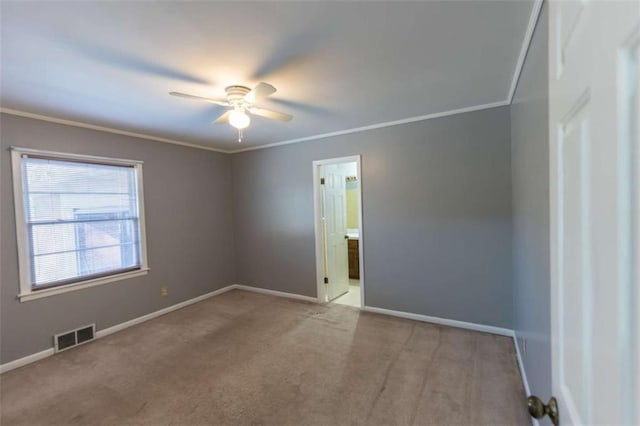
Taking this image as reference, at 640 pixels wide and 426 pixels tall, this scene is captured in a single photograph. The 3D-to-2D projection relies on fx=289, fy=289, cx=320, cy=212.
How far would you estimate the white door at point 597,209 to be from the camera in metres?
0.38

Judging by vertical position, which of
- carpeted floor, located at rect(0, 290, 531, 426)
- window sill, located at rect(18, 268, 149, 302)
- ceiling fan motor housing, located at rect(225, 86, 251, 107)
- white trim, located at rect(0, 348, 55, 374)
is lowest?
carpeted floor, located at rect(0, 290, 531, 426)

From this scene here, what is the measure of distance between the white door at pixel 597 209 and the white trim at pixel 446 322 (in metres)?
2.80

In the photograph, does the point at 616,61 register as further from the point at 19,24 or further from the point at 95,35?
the point at 19,24

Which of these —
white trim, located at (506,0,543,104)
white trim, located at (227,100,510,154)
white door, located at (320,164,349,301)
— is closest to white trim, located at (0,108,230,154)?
white trim, located at (227,100,510,154)

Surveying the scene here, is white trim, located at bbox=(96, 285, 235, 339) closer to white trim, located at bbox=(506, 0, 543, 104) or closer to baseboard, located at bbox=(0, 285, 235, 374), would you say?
baseboard, located at bbox=(0, 285, 235, 374)

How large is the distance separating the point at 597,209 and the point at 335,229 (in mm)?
4171

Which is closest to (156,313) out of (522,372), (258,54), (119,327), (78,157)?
(119,327)

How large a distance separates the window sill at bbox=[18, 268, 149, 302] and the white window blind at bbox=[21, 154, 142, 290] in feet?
0.17

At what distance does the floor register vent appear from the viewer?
9.91ft

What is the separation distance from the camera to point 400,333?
10.5 feet

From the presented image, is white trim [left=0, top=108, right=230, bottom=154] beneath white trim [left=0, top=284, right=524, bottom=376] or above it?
above

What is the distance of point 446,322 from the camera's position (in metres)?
3.38

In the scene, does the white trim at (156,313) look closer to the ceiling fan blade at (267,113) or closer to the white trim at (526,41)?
the ceiling fan blade at (267,113)

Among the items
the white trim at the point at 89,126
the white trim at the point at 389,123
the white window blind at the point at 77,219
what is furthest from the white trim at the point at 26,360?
the white trim at the point at 389,123
